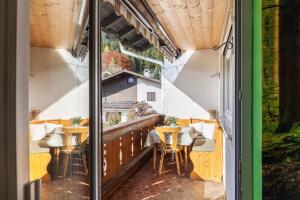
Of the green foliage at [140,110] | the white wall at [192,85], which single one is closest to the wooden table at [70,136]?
the white wall at [192,85]

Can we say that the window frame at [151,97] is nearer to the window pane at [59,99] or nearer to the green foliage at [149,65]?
the green foliage at [149,65]

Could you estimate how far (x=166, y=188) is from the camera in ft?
11.8

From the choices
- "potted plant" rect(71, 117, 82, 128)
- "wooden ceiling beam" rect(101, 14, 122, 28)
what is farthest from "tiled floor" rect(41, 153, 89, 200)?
"wooden ceiling beam" rect(101, 14, 122, 28)

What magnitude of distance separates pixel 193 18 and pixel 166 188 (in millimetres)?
2199

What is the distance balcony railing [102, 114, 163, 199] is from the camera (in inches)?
132

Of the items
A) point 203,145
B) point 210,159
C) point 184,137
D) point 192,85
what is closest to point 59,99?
point 210,159

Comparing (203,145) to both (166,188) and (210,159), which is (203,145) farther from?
(166,188)

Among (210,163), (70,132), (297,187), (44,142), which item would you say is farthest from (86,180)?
(210,163)

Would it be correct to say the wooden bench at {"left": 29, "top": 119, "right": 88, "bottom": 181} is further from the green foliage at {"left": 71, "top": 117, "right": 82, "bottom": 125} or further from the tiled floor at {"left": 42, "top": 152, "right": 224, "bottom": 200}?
the tiled floor at {"left": 42, "top": 152, "right": 224, "bottom": 200}

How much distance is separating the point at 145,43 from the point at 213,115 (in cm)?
189

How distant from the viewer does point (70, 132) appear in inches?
50.9

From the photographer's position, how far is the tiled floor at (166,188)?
330 cm

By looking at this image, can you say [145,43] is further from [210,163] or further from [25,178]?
[25,178]

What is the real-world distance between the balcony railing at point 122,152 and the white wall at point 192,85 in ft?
3.10
